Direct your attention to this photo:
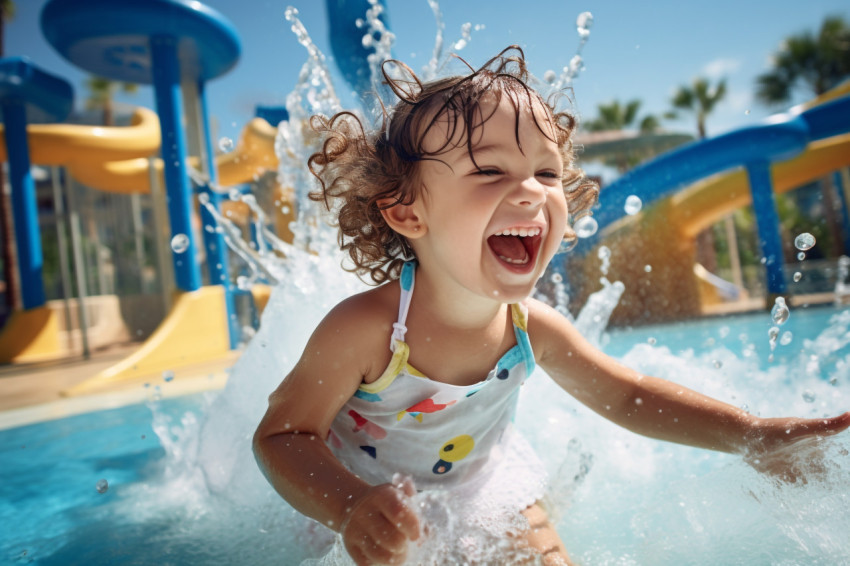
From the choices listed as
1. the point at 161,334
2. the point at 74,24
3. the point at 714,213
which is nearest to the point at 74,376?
the point at 161,334

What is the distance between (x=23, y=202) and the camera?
340 inches

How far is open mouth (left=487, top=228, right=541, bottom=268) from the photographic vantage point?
1409 millimetres

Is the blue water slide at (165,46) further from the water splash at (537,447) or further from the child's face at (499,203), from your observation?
the child's face at (499,203)

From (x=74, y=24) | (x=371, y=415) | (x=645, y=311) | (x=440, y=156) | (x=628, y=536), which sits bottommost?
(x=645, y=311)

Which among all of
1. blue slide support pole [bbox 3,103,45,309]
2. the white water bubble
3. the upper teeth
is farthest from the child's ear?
blue slide support pole [bbox 3,103,45,309]

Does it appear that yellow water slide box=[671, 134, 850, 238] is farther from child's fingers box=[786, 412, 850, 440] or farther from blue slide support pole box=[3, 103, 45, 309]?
blue slide support pole box=[3, 103, 45, 309]

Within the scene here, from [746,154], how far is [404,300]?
23.2ft

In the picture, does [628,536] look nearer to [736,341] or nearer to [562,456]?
[562,456]

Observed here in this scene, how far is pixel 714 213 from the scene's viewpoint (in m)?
9.70

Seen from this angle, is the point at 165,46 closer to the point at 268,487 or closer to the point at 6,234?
the point at 268,487

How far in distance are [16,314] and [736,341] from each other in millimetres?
9671

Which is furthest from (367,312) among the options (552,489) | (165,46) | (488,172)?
(165,46)

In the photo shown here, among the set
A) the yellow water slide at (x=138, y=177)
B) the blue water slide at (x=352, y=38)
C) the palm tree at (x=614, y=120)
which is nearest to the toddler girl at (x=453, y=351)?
the blue water slide at (x=352, y=38)

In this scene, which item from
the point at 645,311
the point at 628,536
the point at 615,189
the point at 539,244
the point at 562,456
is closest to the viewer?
the point at 539,244
